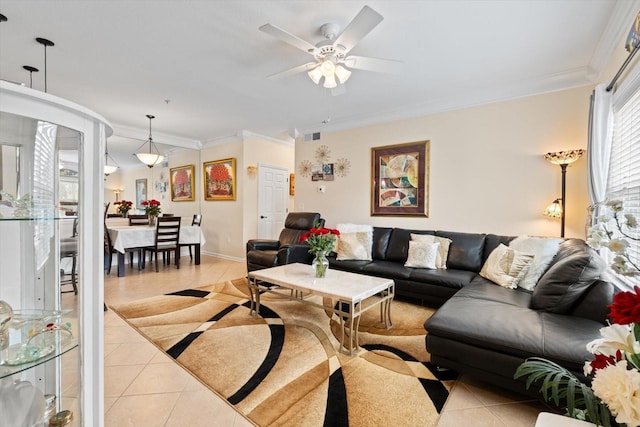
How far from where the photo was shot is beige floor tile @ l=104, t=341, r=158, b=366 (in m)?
2.04

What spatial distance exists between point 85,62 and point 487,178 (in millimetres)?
4684

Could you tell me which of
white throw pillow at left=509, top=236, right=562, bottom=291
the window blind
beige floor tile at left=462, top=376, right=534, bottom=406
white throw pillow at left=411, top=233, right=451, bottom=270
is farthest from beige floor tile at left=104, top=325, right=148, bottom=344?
the window blind

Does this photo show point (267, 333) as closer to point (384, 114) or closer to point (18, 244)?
point (18, 244)

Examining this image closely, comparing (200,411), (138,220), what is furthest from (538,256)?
(138,220)

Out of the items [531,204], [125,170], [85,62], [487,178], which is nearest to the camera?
[85,62]

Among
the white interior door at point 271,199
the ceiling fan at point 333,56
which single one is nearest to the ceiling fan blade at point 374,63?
the ceiling fan at point 333,56

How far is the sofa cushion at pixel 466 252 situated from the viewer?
10.7 feet

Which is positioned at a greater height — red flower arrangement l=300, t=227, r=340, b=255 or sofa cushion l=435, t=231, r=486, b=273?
red flower arrangement l=300, t=227, r=340, b=255

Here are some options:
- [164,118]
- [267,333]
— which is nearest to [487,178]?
[267,333]

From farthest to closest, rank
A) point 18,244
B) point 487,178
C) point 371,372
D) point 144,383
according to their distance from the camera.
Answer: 1. point 487,178
2. point 371,372
3. point 144,383
4. point 18,244

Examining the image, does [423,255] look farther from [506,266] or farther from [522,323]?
[522,323]

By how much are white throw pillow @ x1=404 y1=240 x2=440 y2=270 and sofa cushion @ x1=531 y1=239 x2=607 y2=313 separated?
134 centimetres

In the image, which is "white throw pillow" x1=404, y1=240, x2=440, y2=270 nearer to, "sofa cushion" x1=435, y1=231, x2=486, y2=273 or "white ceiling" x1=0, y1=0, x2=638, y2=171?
"sofa cushion" x1=435, y1=231, x2=486, y2=273

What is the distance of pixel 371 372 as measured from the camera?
6.33 feet
